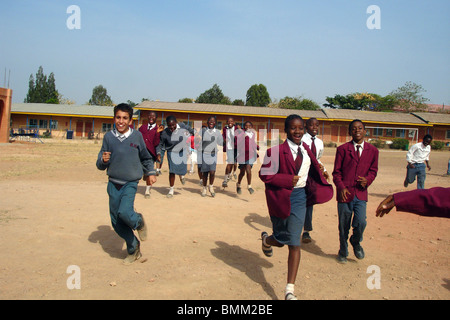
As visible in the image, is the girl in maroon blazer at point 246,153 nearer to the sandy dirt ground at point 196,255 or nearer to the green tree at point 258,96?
the sandy dirt ground at point 196,255

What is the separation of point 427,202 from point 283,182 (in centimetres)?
148

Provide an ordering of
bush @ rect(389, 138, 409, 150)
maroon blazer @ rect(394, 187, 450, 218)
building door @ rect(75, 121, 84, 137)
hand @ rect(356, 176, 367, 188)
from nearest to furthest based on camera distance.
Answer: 1. maroon blazer @ rect(394, 187, 450, 218)
2. hand @ rect(356, 176, 367, 188)
3. bush @ rect(389, 138, 409, 150)
4. building door @ rect(75, 121, 84, 137)

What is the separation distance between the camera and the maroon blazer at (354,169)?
518 cm

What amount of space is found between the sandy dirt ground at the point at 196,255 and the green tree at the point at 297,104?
5514 cm

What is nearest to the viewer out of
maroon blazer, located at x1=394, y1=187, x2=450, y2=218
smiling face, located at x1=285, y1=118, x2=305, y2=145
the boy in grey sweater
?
maroon blazer, located at x1=394, y1=187, x2=450, y2=218

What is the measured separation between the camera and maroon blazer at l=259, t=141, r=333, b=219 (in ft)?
13.4

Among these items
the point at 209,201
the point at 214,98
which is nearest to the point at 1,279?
the point at 209,201

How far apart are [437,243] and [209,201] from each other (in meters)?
4.92

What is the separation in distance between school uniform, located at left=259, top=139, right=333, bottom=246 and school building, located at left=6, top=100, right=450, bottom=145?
37.9 m

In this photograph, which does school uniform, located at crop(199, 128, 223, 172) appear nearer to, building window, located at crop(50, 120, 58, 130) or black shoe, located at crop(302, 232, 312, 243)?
black shoe, located at crop(302, 232, 312, 243)

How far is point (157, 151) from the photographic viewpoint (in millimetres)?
9734

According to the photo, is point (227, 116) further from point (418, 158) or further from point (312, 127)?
point (312, 127)

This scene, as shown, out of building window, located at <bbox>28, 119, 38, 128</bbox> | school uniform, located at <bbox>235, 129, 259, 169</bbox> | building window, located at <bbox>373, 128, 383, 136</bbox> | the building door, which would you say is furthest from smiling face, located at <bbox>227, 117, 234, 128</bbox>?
building window, located at <bbox>28, 119, 38, 128</bbox>

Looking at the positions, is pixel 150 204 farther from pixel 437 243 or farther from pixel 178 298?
pixel 437 243
